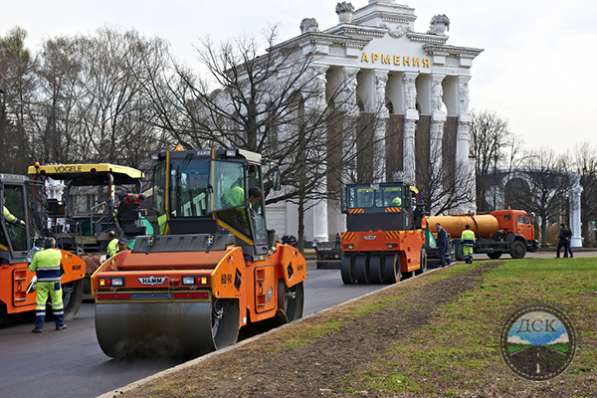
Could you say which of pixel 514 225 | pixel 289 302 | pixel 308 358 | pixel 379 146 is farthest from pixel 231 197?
pixel 379 146

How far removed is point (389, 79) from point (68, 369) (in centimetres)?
6261

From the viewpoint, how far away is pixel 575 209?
63.8 metres

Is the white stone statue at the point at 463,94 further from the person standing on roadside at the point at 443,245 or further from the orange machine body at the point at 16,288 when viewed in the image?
the orange machine body at the point at 16,288

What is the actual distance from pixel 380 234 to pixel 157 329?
15.5 m

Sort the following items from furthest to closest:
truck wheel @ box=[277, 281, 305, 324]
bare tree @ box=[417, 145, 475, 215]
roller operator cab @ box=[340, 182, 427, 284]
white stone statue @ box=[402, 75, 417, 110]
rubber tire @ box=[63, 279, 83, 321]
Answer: white stone statue @ box=[402, 75, 417, 110]
bare tree @ box=[417, 145, 475, 215]
roller operator cab @ box=[340, 182, 427, 284]
rubber tire @ box=[63, 279, 83, 321]
truck wheel @ box=[277, 281, 305, 324]

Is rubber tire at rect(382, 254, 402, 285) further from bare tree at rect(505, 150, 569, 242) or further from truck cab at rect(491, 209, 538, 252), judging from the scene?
bare tree at rect(505, 150, 569, 242)

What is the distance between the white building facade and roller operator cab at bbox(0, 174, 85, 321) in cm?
4230

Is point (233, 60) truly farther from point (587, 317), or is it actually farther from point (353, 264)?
point (587, 317)

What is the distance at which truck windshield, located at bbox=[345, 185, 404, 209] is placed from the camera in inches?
1096

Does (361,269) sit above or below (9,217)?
below

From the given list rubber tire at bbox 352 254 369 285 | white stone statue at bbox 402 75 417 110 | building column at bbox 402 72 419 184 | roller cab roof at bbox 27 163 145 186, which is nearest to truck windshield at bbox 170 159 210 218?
roller cab roof at bbox 27 163 145 186

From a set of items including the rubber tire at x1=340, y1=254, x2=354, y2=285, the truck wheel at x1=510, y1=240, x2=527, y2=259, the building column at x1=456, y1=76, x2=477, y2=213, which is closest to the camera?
the rubber tire at x1=340, y1=254, x2=354, y2=285

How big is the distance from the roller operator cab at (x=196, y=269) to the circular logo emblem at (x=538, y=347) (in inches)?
154

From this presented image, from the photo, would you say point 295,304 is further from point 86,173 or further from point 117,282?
point 86,173
